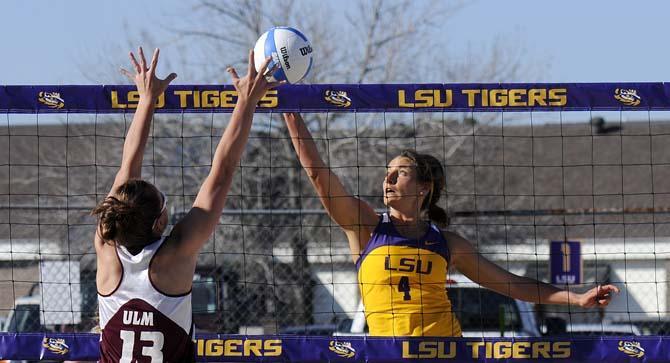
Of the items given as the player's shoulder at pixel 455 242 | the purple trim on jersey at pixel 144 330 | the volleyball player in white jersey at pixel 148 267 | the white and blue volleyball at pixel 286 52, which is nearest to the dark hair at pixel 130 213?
the volleyball player in white jersey at pixel 148 267

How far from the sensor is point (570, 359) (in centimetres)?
616

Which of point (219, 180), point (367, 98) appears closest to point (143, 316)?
point (219, 180)

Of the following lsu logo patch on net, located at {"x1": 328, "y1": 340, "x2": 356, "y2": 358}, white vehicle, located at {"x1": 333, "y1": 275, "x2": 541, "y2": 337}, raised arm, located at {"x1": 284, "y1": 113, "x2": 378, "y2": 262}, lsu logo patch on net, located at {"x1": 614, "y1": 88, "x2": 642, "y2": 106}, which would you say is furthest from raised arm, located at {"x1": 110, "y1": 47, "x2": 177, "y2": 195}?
white vehicle, located at {"x1": 333, "y1": 275, "x2": 541, "y2": 337}

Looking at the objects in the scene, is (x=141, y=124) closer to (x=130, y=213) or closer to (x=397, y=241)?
(x=130, y=213)

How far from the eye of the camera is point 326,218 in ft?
57.0

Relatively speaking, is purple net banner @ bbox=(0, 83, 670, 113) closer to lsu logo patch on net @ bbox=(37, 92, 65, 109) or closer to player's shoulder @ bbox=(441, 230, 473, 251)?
lsu logo patch on net @ bbox=(37, 92, 65, 109)

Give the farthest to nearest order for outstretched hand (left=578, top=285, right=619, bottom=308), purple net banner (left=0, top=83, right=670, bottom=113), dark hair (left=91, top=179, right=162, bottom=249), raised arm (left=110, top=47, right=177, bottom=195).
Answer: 1. purple net banner (left=0, top=83, right=670, bottom=113)
2. outstretched hand (left=578, top=285, right=619, bottom=308)
3. raised arm (left=110, top=47, right=177, bottom=195)
4. dark hair (left=91, top=179, right=162, bottom=249)

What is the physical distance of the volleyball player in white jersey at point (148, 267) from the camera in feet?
14.1

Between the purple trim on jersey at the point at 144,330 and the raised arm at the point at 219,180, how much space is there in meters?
0.27

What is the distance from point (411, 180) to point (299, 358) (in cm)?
116

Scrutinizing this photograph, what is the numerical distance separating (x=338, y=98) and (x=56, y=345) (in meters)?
2.08

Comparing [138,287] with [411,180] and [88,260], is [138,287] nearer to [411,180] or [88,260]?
[411,180]

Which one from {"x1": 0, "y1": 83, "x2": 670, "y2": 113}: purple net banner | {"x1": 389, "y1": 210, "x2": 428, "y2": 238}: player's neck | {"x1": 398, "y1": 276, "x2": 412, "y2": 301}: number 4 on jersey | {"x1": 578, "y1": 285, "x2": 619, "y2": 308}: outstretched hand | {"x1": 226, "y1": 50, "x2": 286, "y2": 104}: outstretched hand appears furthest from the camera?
{"x1": 0, "y1": 83, "x2": 670, "y2": 113}: purple net banner

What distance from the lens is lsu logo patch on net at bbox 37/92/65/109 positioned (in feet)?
20.4
